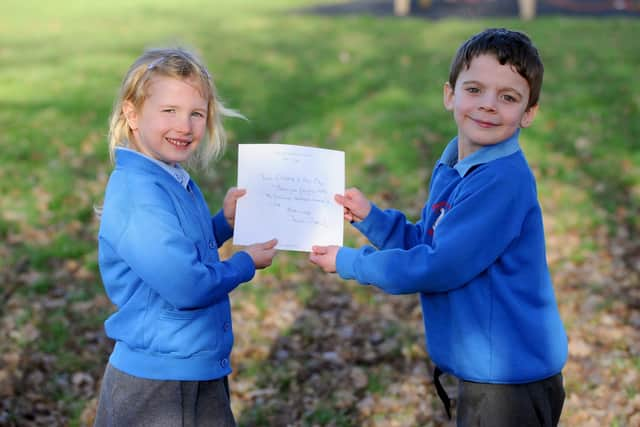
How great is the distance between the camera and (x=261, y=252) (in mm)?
3090

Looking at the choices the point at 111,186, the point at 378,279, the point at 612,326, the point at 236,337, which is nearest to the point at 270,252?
the point at 378,279

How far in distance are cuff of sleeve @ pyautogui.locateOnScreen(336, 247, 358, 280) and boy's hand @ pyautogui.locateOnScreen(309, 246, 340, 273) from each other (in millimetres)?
39

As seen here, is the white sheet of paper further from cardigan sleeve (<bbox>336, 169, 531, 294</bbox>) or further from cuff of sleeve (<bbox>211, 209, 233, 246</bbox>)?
cardigan sleeve (<bbox>336, 169, 531, 294</bbox>)

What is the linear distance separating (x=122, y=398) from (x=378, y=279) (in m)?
1.07

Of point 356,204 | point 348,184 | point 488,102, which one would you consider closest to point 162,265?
point 356,204

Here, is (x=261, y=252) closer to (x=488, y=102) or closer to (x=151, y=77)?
(x=151, y=77)

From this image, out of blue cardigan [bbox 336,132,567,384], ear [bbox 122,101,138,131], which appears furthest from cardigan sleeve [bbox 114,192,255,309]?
blue cardigan [bbox 336,132,567,384]

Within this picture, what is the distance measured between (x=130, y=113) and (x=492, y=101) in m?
1.42

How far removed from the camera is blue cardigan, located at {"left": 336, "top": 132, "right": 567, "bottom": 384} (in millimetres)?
2680

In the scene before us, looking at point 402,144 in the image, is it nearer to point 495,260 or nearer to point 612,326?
point 612,326

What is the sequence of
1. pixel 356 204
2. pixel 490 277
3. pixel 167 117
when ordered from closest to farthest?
1. pixel 490 277
2. pixel 167 117
3. pixel 356 204

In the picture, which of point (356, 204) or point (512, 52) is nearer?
point (512, 52)

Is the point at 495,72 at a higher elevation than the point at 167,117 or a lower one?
higher

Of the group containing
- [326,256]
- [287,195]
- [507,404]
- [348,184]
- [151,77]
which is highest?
[151,77]
